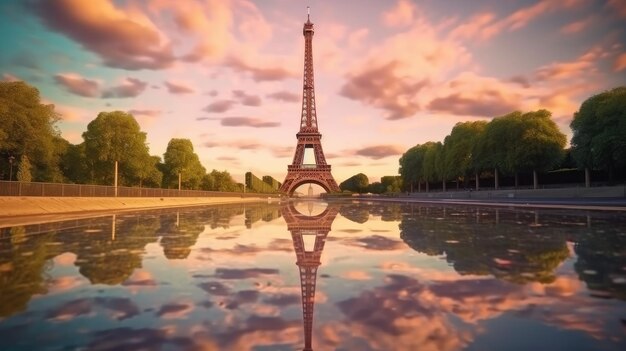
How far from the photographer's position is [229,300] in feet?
15.5

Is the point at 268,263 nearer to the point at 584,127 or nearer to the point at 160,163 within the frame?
the point at 584,127

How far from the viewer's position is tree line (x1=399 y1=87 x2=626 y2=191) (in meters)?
36.8

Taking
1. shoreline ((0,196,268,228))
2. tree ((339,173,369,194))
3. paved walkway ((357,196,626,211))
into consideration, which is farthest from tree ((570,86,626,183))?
tree ((339,173,369,194))

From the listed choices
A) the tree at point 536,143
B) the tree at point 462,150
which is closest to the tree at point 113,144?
the tree at point 536,143

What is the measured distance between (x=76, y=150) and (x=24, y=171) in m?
19.7

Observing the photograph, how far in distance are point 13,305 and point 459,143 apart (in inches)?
2548

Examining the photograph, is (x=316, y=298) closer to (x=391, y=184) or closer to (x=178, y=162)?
(x=178, y=162)

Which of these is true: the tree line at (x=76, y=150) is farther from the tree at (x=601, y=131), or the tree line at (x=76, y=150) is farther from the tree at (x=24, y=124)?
the tree at (x=601, y=131)

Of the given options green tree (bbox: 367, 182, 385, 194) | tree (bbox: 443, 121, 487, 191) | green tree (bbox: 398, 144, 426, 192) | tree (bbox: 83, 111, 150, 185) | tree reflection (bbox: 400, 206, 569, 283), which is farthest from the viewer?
green tree (bbox: 367, 182, 385, 194)

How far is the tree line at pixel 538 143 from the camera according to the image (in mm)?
36844

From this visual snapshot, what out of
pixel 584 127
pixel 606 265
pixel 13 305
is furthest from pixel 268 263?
pixel 584 127

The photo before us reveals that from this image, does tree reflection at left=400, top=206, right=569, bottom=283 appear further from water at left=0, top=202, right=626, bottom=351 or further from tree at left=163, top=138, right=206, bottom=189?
tree at left=163, top=138, right=206, bottom=189

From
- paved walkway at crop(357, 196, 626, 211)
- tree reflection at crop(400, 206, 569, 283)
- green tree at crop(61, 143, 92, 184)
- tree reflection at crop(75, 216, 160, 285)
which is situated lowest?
tree reflection at crop(75, 216, 160, 285)

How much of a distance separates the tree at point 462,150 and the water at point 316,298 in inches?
2166
